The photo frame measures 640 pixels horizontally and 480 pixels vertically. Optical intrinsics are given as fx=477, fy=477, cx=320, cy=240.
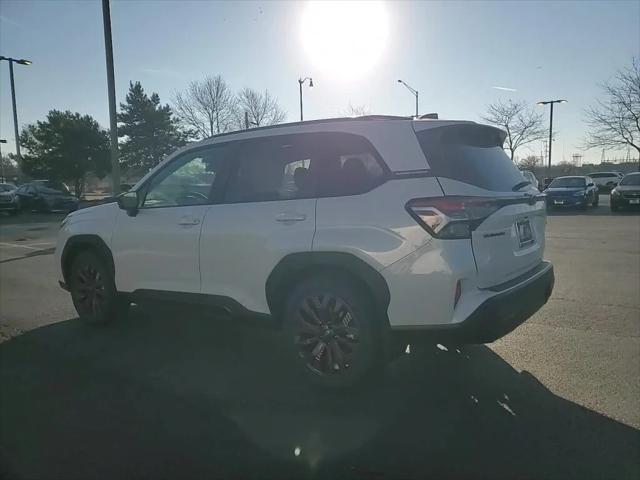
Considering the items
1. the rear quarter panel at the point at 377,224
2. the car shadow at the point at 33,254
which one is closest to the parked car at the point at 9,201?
the car shadow at the point at 33,254

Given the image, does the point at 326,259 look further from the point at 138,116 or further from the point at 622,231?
the point at 138,116

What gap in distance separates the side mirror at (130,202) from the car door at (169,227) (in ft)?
0.13

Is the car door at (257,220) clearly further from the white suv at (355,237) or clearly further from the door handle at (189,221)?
the door handle at (189,221)

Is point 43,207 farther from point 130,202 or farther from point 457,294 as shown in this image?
point 457,294

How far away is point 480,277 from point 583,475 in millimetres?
1183

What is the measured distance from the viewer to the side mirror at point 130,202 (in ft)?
15.0

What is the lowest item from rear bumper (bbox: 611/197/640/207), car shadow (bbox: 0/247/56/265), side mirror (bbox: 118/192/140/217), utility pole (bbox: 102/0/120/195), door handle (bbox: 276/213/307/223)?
car shadow (bbox: 0/247/56/265)

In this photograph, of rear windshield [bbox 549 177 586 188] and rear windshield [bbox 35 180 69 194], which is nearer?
rear windshield [bbox 549 177 586 188]

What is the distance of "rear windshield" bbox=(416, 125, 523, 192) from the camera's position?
3180 millimetres

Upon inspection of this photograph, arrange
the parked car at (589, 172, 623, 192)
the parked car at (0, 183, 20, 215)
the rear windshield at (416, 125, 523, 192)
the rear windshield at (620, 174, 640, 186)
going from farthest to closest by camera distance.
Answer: the parked car at (589, 172, 623, 192) → the parked car at (0, 183, 20, 215) → the rear windshield at (620, 174, 640, 186) → the rear windshield at (416, 125, 523, 192)

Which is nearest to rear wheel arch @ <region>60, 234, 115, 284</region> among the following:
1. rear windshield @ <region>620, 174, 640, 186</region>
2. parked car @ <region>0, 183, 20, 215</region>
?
rear windshield @ <region>620, 174, 640, 186</region>

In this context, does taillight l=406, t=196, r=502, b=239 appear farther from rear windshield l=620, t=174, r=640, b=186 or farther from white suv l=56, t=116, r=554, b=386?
rear windshield l=620, t=174, r=640, b=186

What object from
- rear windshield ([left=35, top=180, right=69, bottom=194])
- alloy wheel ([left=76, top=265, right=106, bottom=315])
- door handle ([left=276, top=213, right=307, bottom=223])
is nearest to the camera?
door handle ([left=276, top=213, right=307, bottom=223])

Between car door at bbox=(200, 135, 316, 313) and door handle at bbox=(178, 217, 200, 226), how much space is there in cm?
11
